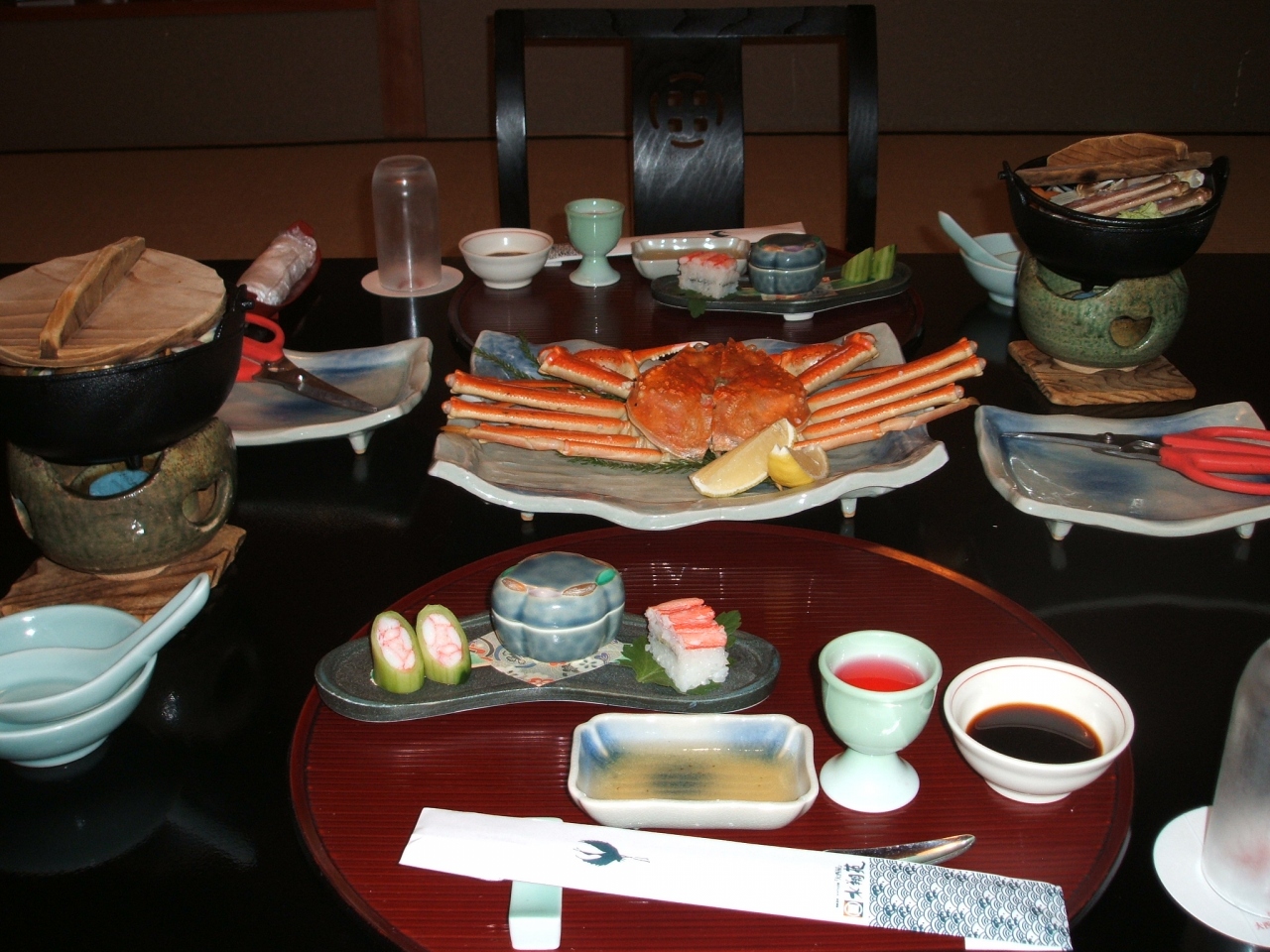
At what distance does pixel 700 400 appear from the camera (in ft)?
4.94

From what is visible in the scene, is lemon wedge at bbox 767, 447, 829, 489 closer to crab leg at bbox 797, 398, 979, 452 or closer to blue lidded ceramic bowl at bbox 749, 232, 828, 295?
crab leg at bbox 797, 398, 979, 452

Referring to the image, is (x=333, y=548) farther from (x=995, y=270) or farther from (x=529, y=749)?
(x=995, y=270)

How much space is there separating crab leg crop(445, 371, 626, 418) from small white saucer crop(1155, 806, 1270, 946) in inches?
34.2

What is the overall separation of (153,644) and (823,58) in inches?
208

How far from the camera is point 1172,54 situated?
219 inches

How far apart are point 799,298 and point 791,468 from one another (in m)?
0.62

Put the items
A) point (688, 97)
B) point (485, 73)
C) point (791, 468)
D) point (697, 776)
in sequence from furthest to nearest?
point (485, 73), point (688, 97), point (791, 468), point (697, 776)

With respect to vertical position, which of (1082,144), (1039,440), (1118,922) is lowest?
(1118,922)

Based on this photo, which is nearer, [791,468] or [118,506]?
[118,506]

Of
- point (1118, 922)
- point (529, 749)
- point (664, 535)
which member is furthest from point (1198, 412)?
point (529, 749)

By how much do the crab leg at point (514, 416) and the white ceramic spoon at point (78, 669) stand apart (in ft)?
1.63

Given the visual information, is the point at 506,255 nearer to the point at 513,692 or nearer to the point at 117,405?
the point at 117,405

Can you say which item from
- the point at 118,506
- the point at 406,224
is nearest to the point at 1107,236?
the point at 406,224

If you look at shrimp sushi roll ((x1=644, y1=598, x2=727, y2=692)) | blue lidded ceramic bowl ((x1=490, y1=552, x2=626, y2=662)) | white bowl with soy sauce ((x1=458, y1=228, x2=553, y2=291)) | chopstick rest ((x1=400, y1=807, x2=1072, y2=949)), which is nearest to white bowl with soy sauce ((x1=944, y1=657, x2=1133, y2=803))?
chopstick rest ((x1=400, y1=807, x2=1072, y2=949))
